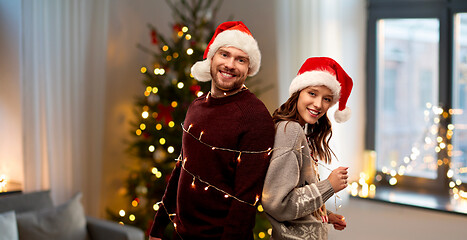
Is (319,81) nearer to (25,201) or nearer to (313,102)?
(313,102)

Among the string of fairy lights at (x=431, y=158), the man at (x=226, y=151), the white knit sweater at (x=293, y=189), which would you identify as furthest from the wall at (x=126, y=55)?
the white knit sweater at (x=293, y=189)

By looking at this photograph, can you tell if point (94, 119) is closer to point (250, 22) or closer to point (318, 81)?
point (250, 22)

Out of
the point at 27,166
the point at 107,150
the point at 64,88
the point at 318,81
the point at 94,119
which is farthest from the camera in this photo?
the point at 107,150

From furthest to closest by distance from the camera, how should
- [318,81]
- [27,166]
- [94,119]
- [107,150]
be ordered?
[107,150] → [94,119] → [27,166] → [318,81]

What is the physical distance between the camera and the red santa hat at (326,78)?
144 centimetres

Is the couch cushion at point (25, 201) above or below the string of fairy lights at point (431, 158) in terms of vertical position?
below

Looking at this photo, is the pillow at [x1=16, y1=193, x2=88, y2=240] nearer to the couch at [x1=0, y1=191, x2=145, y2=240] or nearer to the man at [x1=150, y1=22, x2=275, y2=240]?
the couch at [x1=0, y1=191, x2=145, y2=240]

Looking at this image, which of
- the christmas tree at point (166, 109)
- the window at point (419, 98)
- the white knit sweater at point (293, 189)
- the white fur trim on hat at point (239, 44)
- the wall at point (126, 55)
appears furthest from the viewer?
the wall at point (126, 55)

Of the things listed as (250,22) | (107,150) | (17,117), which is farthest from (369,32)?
(17,117)

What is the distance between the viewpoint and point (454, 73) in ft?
9.99

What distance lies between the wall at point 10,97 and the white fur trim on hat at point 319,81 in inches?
88.0

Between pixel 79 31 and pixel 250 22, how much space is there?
4.10 feet

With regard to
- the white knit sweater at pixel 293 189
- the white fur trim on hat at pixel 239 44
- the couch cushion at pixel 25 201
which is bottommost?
the couch cushion at pixel 25 201

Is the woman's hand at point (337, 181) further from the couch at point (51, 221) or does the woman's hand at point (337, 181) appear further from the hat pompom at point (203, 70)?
Result: the couch at point (51, 221)
